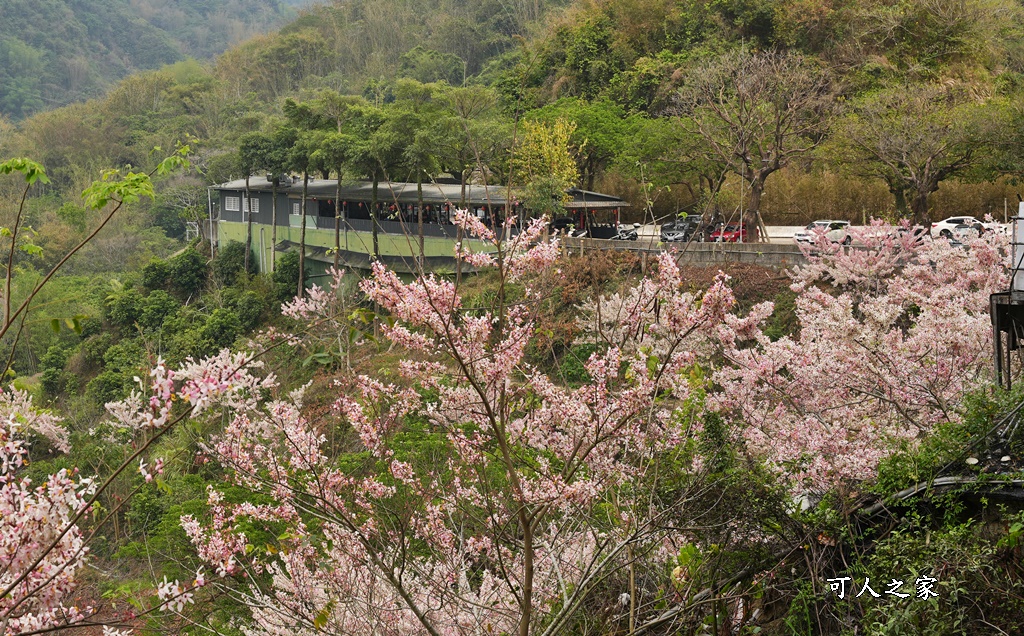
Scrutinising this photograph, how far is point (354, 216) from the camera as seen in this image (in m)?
30.5

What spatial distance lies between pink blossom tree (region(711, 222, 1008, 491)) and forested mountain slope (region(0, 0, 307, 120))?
8971cm

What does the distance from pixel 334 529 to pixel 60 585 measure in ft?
8.21

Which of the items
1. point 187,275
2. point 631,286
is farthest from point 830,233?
point 187,275

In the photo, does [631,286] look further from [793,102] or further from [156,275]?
[156,275]

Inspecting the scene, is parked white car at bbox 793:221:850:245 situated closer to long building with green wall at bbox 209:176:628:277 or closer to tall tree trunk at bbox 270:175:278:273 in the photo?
long building with green wall at bbox 209:176:628:277

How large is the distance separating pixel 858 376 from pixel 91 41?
349ft

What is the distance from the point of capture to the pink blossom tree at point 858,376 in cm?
696

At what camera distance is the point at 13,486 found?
13.0 feet

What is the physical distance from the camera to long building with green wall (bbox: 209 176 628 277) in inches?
1014

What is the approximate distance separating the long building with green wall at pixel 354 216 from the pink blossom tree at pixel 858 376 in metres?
11.8

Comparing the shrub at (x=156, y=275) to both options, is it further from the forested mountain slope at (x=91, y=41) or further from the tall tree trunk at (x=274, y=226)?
the forested mountain slope at (x=91, y=41)

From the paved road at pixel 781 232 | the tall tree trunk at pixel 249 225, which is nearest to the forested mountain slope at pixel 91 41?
the tall tree trunk at pixel 249 225

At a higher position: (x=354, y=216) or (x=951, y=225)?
(x=354, y=216)

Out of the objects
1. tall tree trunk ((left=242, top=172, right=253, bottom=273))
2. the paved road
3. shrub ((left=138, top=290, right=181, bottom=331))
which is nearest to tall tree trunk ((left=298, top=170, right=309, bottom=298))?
tall tree trunk ((left=242, top=172, right=253, bottom=273))
